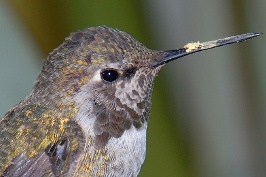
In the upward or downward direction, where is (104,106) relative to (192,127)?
upward

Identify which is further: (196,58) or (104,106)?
(196,58)

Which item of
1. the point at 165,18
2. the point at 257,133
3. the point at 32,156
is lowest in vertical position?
the point at 257,133

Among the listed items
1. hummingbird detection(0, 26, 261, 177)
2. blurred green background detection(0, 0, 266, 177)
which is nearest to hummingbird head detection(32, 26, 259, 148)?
hummingbird detection(0, 26, 261, 177)

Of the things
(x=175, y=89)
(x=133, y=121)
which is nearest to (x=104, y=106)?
(x=133, y=121)

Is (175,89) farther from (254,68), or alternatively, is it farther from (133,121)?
(133,121)

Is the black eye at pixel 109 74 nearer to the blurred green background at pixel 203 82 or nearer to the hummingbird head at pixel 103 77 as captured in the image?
the hummingbird head at pixel 103 77

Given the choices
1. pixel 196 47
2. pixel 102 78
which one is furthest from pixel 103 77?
pixel 196 47

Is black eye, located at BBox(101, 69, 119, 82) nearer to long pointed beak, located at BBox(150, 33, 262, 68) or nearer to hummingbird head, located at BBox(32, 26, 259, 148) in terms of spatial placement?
hummingbird head, located at BBox(32, 26, 259, 148)
